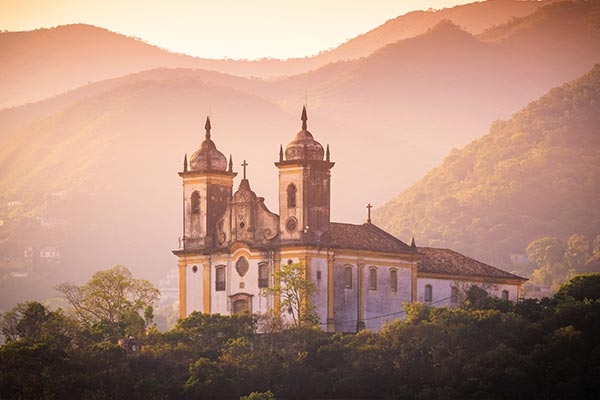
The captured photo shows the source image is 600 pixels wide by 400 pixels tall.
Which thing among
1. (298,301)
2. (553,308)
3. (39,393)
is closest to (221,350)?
(298,301)

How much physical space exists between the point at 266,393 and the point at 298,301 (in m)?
10.2

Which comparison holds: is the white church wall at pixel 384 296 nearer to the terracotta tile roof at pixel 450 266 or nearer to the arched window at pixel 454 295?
the terracotta tile roof at pixel 450 266

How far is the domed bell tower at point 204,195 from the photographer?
109 metres

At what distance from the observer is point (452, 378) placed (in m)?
95.1

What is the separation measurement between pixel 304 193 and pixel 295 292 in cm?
632

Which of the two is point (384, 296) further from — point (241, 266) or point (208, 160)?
point (208, 160)

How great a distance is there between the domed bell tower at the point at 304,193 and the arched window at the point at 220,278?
5056mm

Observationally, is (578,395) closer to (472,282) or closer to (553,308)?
(553,308)

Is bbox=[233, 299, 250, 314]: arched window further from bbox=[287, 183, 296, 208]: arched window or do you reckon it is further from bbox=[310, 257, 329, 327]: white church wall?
bbox=[287, 183, 296, 208]: arched window

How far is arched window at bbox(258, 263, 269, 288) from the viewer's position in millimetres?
104250

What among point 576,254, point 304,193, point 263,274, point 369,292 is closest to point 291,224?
point 304,193

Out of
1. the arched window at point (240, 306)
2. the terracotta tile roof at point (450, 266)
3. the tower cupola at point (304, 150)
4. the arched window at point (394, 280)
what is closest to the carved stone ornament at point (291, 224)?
the tower cupola at point (304, 150)

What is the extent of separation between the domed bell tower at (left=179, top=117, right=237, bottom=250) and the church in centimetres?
6

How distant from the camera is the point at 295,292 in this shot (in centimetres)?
10144
